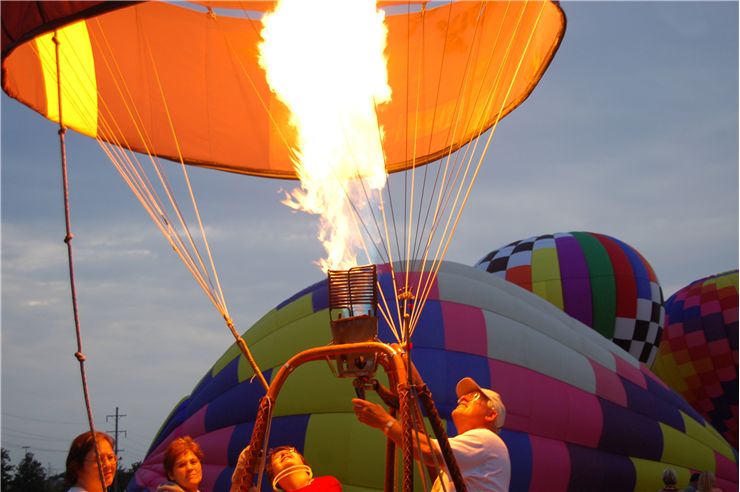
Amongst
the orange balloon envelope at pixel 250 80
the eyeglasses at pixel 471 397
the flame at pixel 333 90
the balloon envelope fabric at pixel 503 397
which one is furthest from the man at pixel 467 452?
the balloon envelope fabric at pixel 503 397

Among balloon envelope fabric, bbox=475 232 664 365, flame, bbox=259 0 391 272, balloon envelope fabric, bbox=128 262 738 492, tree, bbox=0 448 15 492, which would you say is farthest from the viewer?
tree, bbox=0 448 15 492

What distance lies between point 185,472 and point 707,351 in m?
13.0

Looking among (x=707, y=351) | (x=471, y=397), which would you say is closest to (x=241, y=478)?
(x=471, y=397)

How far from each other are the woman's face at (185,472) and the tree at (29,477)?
3080cm

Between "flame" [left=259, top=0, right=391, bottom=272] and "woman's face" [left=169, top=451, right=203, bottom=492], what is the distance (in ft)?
4.27

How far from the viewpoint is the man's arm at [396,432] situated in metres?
2.64

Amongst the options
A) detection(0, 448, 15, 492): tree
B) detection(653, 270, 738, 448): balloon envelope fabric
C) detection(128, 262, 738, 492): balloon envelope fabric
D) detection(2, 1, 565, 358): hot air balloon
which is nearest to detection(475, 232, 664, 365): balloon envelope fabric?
detection(653, 270, 738, 448): balloon envelope fabric

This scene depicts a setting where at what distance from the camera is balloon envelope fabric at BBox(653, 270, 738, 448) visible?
13852 mm

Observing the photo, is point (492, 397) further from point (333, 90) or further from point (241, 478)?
point (333, 90)

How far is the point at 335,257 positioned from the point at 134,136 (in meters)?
1.55

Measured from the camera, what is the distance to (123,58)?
434cm

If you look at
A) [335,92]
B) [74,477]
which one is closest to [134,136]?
[335,92]

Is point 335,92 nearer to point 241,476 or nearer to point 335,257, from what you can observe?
point 335,257

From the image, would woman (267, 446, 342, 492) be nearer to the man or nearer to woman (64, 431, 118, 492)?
the man
